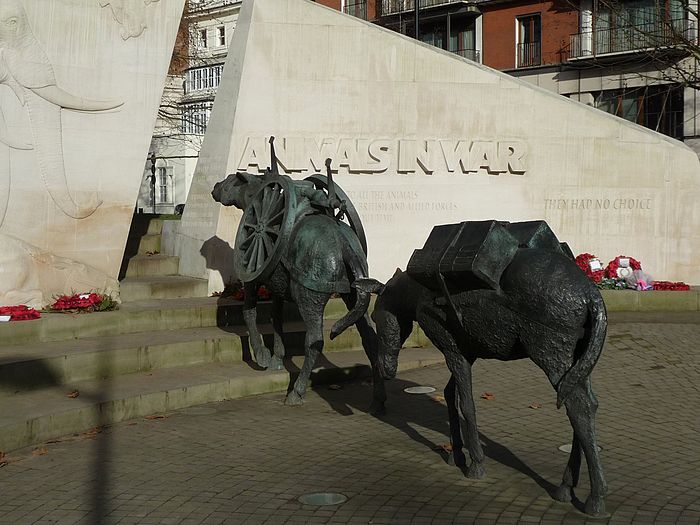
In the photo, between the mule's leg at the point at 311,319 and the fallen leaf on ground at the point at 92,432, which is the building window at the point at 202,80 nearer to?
the mule's leg at the point at 311,319

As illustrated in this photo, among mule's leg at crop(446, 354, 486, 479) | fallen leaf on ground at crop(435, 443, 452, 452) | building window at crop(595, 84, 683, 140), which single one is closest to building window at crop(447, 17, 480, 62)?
building window at crop(595, 84, 683, 140)

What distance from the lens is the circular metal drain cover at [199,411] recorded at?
7.98 m

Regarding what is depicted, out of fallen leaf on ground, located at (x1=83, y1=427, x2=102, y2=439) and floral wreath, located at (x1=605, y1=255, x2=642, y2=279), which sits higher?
floral wreath, located at (x1=605, y1=255, x2=642, y2=279)

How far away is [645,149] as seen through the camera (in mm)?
14469

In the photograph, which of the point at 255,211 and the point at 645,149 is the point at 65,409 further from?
the point at 645,149

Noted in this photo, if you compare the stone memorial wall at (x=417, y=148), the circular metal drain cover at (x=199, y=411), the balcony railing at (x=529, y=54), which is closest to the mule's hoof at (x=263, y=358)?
the circular metal drain cover at (x=199, y=411)

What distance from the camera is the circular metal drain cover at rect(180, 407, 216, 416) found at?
7977 mm

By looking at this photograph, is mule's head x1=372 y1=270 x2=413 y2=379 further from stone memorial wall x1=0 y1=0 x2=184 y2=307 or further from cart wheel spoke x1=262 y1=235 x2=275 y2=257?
stone memorial wall x1=0 y1=0 x2=184 y2=307

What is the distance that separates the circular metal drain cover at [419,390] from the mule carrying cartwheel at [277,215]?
1.58 meters

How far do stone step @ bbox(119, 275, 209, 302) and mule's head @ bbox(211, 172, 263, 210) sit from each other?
250 centimetres

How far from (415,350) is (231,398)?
10.9 ft

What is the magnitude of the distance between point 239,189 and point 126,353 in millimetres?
2096

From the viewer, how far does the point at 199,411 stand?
26.5ft

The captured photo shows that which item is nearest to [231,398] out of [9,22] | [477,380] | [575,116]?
[477,380]
